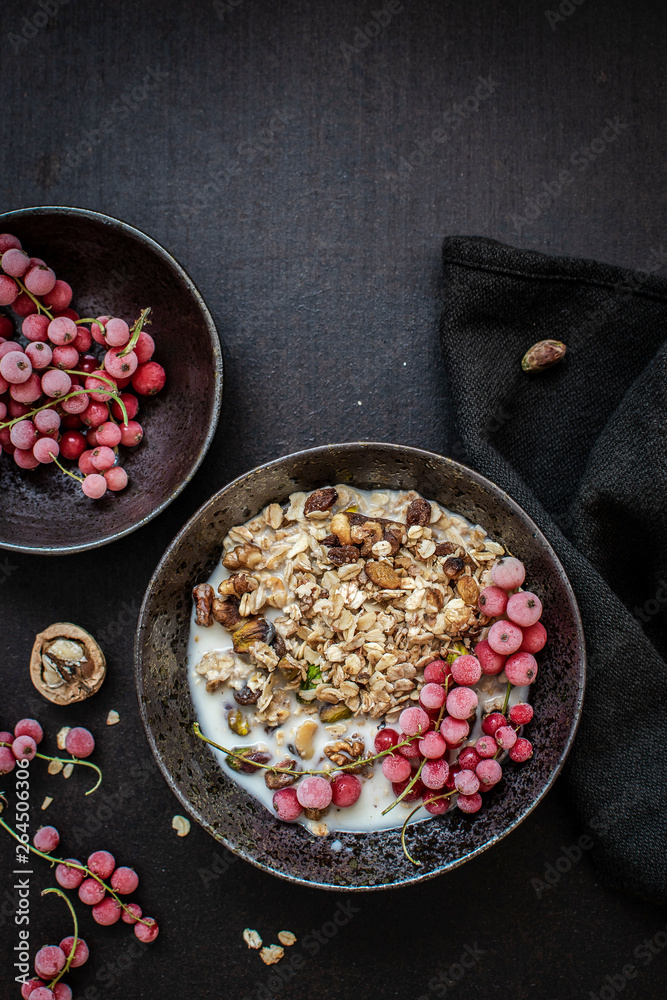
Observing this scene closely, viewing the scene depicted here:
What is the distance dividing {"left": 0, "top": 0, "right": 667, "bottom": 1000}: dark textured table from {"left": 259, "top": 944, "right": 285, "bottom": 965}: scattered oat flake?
0.18 meters

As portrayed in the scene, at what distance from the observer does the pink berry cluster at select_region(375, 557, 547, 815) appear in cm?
88

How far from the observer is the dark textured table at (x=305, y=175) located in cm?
→ 106

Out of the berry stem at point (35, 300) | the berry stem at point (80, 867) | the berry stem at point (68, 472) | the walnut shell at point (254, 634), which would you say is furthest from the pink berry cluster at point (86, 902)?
the berry stem at point (35, 300)

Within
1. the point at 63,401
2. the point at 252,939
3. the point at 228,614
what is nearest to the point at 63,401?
the point at 63,401

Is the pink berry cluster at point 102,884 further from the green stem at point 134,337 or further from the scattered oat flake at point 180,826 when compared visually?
the green stem at point 134,337

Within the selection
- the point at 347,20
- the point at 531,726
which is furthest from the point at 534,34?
the point at 531,726

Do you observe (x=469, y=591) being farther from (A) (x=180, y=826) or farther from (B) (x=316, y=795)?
(A) (x=180, y=826)

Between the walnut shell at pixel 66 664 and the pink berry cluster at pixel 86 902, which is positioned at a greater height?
the walnut shell at pixel 66 664

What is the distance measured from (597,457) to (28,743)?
0.86 m

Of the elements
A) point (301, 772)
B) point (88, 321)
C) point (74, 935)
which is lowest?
point (74, 935)

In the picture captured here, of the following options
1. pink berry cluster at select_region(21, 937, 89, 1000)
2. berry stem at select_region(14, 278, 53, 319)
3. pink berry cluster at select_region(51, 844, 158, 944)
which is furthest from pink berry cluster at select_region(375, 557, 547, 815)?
berry stem at select_region(14, 278, 53, 319)

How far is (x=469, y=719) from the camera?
910 millimetres

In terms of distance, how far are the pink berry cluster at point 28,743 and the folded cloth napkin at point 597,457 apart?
2.14 feet

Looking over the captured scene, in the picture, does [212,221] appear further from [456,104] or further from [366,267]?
[456,104]
